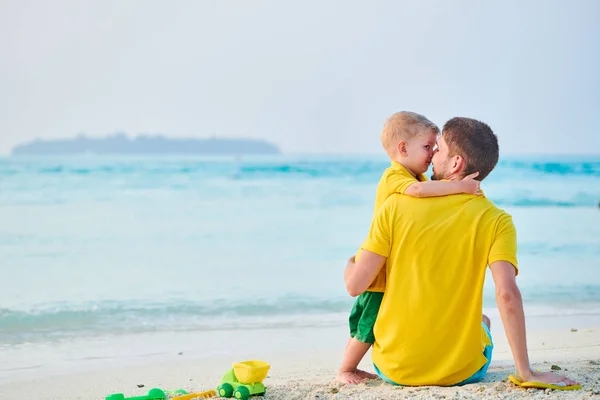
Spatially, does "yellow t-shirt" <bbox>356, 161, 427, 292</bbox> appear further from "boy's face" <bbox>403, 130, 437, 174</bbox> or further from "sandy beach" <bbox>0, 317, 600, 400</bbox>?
Result: "sandy beach" <bbox>0, 317, 600, 400</bbox>

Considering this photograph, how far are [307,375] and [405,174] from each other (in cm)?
137

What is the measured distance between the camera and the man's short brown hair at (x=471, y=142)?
9.52 feet

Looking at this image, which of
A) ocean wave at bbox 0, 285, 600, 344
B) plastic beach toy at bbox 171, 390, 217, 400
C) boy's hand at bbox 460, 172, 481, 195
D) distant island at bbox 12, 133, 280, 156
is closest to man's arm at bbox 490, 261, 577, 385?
boy's hand at bbox 460, 172, 481, 195

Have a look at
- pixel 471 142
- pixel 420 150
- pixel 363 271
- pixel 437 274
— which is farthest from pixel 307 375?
pixel 471 142

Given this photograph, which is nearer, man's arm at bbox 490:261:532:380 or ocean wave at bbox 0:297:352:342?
man's arm at bbox 490:261:532:380

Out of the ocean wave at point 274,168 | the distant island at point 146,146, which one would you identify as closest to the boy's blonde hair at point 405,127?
the ocean wave at point 274,168

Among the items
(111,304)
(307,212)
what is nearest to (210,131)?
(307,212)

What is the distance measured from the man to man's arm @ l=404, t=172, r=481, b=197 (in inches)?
1.5

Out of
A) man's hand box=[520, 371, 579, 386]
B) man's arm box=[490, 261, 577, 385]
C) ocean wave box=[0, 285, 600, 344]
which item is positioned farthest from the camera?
ocean wave box=[0, 285, 600, 344]

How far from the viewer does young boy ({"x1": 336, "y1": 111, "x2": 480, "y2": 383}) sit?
9.46ft

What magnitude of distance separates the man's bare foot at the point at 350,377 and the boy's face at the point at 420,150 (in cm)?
94

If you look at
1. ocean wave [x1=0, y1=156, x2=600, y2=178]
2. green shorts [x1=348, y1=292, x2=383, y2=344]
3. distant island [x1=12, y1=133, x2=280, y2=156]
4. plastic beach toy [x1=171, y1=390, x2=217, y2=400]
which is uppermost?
distant island [x1=12, y1=133, x2=280, y2=156]

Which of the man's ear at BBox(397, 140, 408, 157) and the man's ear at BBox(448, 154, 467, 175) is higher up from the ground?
the man's ear at BBox(397, 140, 408, 157)

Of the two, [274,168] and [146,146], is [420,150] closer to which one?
[274,168]
